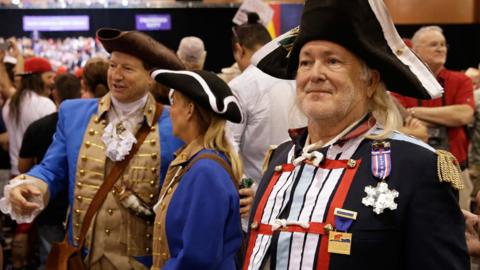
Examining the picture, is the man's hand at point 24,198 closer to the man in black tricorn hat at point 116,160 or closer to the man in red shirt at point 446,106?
the man in black tricorn hat at point 116,160

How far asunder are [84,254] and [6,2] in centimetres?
718

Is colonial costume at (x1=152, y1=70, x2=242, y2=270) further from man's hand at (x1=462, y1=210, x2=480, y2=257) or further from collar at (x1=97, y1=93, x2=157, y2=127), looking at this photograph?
man's hand at (x1=462, y1=210, x2=480, y2=257)

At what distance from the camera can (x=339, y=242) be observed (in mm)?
2166

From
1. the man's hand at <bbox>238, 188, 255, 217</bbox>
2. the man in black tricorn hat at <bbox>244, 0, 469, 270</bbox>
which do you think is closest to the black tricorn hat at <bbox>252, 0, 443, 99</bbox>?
the man in black tricorn hat at <bbox>244, 0, 469, 270</bbox>

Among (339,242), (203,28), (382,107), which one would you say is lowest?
(339,242)

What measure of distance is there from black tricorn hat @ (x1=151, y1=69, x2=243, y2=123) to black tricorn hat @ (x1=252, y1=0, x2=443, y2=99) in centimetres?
114

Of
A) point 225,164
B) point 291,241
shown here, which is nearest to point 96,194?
point 225,164

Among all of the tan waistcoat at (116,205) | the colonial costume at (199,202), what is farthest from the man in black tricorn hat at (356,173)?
the tan waistcoat at (116,205)

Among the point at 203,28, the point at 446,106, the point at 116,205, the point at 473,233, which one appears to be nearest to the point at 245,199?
the point at 116,205

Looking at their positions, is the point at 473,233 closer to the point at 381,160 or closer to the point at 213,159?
the point at 381,160

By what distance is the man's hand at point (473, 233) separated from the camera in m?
2.60

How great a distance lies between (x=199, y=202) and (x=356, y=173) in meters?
1.12

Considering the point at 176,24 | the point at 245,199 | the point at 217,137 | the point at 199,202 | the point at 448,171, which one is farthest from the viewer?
the point at 176,24

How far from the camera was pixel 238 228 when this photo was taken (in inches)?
133
